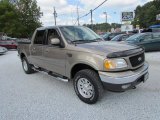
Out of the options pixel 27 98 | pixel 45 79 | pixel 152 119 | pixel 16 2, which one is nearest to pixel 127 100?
pixel 152 119

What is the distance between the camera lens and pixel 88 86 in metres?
4.37

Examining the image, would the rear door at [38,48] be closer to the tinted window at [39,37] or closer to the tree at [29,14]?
the tinted window at [39,37]

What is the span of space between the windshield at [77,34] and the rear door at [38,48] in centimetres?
98

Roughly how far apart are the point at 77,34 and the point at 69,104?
1909mm

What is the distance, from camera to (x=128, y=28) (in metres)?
21.6

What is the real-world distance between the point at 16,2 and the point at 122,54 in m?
51.5

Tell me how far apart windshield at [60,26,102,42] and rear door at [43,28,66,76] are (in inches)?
8.0

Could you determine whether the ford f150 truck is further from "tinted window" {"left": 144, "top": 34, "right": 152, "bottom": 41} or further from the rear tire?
"tinted window" {"left": 144, "top": 34, "right": 152, "bottom": 41}

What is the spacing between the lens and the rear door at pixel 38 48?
5922 mm

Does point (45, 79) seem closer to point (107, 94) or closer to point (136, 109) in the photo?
point (107, 94)

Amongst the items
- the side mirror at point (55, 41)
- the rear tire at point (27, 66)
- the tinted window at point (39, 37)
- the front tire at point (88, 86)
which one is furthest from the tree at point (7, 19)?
the front tire at point (88, 86)

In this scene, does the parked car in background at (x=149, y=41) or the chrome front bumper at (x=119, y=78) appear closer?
the chrome front bumper at (x=119, y=78)

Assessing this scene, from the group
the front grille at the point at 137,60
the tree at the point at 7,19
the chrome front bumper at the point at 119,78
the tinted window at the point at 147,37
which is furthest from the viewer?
the tree at the point at 7,19

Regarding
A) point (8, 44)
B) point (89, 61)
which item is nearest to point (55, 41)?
point (89, 61)
